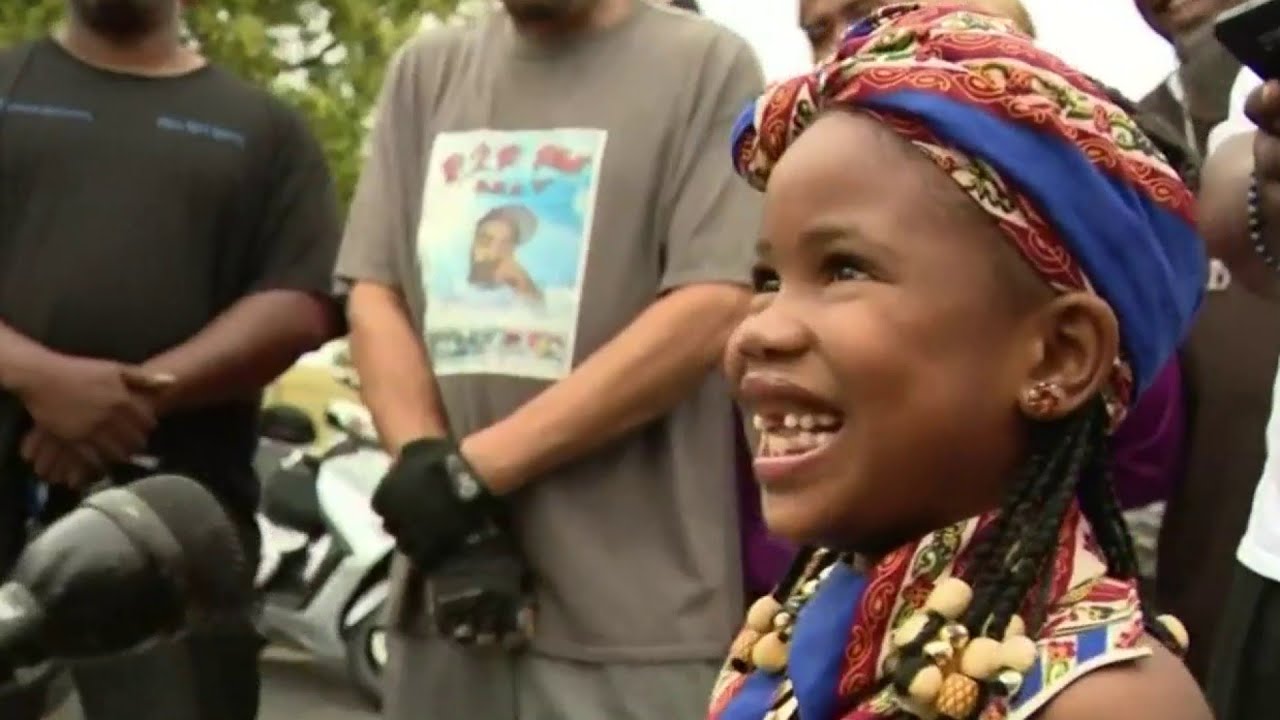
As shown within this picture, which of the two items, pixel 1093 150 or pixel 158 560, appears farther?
pixel 1093 150

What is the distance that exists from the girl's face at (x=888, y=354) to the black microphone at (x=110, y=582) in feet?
1.62

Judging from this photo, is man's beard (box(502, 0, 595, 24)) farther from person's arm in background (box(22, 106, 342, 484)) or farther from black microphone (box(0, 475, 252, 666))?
black microphone (box(0, 475, 252, 666))

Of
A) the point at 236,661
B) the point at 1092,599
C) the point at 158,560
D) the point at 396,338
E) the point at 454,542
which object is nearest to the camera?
the point at 158,560

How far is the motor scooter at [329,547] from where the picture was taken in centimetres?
759

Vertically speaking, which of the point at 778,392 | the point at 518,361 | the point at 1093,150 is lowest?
the point at 518,361

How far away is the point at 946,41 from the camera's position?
5.79 ft

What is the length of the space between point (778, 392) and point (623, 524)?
147cm

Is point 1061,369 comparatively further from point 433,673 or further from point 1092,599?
point 433,673

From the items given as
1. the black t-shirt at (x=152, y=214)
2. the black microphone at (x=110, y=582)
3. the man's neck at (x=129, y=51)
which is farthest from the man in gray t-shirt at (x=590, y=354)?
the black microphone at (x=110, y=582)

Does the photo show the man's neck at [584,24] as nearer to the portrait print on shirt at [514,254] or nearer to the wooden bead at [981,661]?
Result: the portrait print on shirt at [514,254]

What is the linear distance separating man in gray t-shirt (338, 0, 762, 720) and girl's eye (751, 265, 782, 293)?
1.19m

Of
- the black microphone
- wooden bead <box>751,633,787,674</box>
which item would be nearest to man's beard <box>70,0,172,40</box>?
wooden bead <box>751,633,787,674</box>

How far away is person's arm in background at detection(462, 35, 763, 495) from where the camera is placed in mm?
3125

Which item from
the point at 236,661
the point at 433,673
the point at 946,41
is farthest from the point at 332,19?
the point at 946,41
